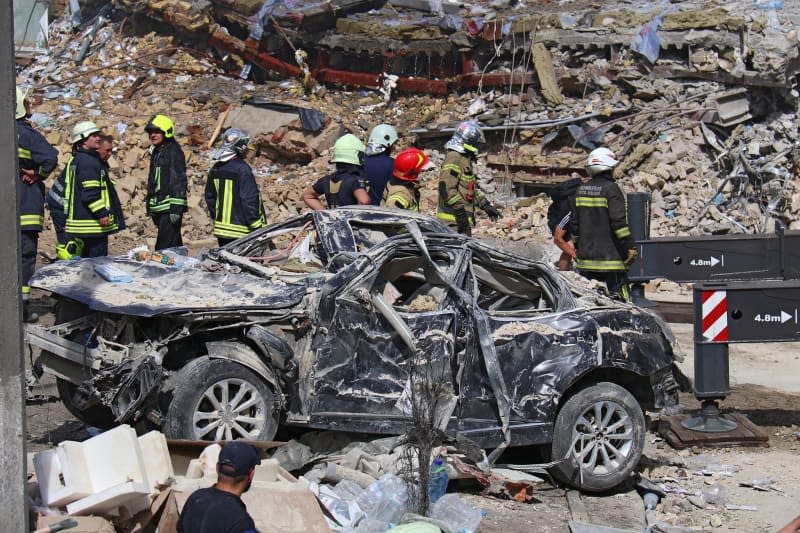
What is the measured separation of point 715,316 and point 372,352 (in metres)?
3.10

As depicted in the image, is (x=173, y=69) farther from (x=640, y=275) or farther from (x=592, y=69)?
(x=640, y=275)

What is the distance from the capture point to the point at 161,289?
23.4 ft

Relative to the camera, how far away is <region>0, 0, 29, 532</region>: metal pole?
4641 millimetres

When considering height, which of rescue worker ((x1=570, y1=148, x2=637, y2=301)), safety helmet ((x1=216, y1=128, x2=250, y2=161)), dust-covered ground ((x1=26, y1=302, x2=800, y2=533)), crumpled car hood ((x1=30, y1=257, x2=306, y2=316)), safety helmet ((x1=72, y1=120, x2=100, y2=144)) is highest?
safety helmet ((x1=72, y1=120, x2=100, y2=144))

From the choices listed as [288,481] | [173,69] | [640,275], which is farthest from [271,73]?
[288,481]

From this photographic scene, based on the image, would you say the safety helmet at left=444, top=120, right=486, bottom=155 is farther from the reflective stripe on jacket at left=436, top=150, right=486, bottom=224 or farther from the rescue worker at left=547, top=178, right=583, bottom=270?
the rescue worker at left=547, top=178, right=583, bottom=270

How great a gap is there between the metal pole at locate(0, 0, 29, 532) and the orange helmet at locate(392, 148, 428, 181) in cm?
556

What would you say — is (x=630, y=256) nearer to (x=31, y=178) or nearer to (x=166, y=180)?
(x=166, y=180)

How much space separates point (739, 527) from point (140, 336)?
3.97 m

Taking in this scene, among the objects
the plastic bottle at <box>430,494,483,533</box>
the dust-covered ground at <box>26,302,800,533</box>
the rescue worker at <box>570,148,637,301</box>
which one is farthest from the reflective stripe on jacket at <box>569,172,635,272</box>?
the plastic bottle at <box>430,494,483,533</box>

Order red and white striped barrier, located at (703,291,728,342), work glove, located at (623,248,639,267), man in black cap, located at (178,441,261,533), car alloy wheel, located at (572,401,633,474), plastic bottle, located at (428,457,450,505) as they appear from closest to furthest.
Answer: man in black cap, located at (178,441,261,533) → plastic bottle, located at (428,457,450,505) → car alloy wheel, located at (572,401,633,474) → red and white striped barrier, located at (703,291,728,342) → work glove, located at (623,248,639,267)

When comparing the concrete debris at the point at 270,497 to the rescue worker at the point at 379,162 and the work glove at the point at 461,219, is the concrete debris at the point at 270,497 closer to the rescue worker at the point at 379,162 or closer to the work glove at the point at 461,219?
the rescue worker at the point at 379,162

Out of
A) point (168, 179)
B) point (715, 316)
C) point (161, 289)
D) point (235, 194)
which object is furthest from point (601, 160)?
point (161, 289)

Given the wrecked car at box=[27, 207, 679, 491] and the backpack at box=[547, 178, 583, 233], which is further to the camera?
the backpack at box=[547, 178, 583, 233]
